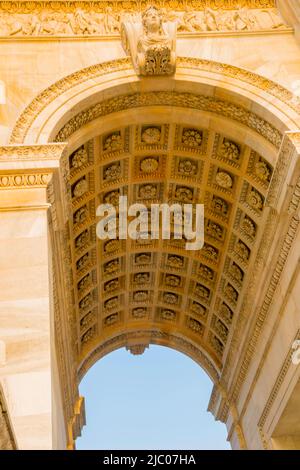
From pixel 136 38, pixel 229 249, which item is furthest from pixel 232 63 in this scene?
pixel 229 249

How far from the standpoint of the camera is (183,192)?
1523 cm

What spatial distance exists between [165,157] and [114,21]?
406 centimetres

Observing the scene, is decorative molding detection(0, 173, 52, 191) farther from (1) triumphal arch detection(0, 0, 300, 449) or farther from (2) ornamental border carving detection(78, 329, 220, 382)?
(2) ornamental border carving detection(78, 329, 220, 382)

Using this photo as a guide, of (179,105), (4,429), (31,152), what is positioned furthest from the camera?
(179,105)

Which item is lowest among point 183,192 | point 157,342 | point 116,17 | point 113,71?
point 157,342

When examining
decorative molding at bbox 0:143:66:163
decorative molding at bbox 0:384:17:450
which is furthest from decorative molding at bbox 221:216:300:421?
decorative molding at bbox 0:384:17:450

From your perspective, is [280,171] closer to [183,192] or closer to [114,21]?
[183,192]

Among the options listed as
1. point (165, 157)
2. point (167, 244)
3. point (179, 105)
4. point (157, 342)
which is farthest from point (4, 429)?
point (157, 342)

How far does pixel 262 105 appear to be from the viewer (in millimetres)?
12023

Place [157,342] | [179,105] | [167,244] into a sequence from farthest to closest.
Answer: [157,342]
[167,244]
[179,105]

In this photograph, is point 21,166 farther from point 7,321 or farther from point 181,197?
point 181,197

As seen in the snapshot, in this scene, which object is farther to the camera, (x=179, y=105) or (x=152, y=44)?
(x=179, y=105)

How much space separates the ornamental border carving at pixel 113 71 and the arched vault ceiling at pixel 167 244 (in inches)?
55.5
